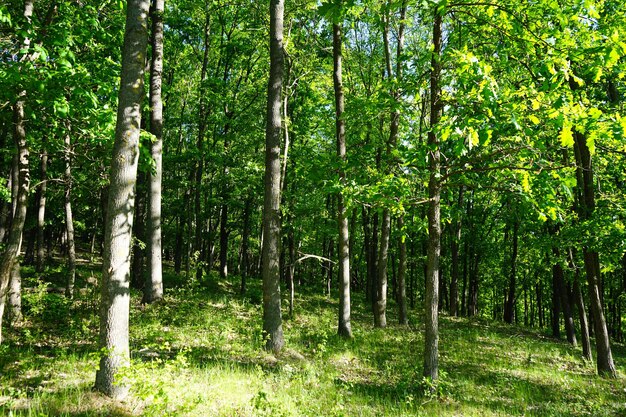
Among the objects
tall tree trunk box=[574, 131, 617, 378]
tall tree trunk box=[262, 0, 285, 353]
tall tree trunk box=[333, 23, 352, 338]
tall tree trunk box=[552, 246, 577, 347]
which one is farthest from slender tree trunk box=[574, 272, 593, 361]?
tall tree trunk box=[262, 0, 285, 353]

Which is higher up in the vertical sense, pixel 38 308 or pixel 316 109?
pixel 316 109

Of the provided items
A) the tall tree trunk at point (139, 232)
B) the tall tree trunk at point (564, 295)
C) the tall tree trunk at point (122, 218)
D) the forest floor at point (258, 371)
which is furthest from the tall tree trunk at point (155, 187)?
the tall tree trunk at point (564, 295)

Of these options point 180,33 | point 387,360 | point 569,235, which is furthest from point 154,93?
point 569,235

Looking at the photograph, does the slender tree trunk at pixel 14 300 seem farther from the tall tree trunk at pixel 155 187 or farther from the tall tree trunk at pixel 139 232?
the tall tree trunk at pixel 139 232

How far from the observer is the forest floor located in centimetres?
568

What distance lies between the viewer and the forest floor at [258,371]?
568 cm

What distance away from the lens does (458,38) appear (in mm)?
8680

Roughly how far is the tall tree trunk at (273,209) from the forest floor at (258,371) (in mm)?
702

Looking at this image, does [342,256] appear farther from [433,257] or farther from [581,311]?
[581,311]

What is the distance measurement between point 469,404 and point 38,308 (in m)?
11.3

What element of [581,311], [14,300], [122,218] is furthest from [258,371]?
[581,311]

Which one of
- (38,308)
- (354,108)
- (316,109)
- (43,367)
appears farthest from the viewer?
(316,109)

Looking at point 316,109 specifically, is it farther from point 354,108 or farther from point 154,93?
point 354,108

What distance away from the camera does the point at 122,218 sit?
5.75 metres
